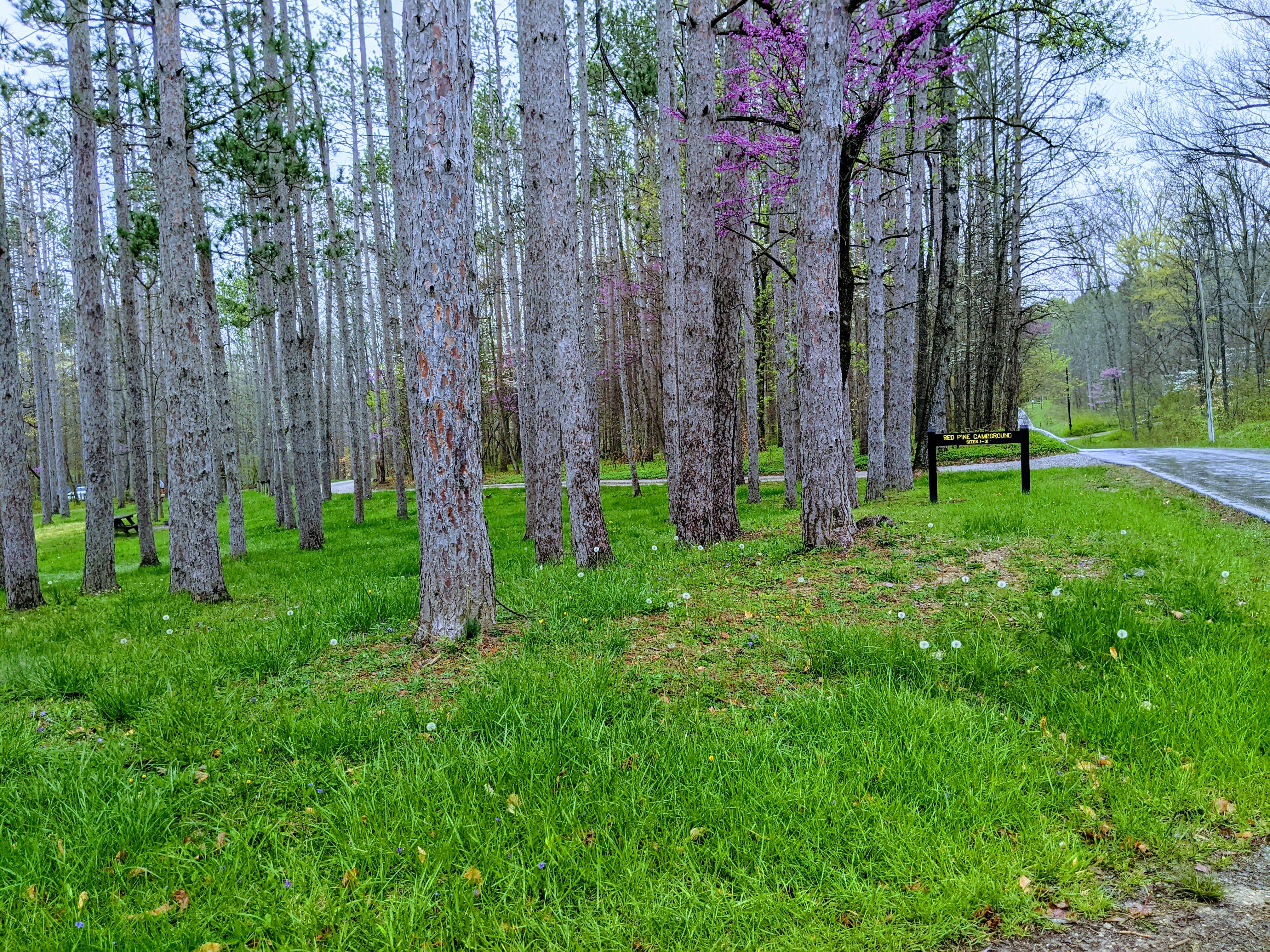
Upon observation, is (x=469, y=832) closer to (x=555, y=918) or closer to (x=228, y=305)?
(x=555, y=918)

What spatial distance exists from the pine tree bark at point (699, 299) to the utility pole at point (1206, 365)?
2648 cm

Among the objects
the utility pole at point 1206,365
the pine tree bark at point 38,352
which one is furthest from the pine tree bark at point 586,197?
the utility pole at point 1206,365

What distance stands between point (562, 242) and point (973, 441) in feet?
25.2

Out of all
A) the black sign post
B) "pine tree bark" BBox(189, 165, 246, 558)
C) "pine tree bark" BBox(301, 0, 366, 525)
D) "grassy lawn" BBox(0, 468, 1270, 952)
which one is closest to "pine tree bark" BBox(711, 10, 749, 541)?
"grassy lawn" BBox(0, 468, 1270, 952)

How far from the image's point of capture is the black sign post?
10.4 metres

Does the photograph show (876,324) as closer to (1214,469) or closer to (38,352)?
(1214,469)

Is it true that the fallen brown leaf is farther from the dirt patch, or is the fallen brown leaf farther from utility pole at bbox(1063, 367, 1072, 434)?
utility pole at bbox(1063, 367, 1072, 434)

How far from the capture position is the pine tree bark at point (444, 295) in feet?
13.0

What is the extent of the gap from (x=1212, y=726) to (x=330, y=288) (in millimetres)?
28568

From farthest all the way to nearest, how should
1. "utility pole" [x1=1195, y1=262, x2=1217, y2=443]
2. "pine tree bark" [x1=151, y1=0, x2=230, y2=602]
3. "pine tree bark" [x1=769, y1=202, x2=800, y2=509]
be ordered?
"utility pole" [x1=1195, y1=262, x2=1217, y2=443] → "pine tree bark" [x1=769, y1=202, x2=800, y2=509] → "pine tree bark" [x1=151, y1=0, x2=230, y2=602]

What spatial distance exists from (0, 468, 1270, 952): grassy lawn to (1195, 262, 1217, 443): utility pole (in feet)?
86.8

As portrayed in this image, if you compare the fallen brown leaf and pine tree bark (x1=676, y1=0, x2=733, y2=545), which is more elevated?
pine tree bark (x1=676, y1=0, x2=733, y2=545)

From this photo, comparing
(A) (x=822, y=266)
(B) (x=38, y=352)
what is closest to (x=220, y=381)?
(A) (x=822, y=266)

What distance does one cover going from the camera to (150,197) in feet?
55.9
